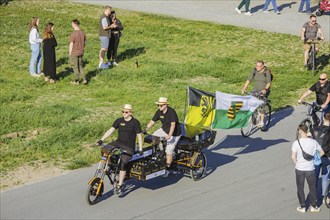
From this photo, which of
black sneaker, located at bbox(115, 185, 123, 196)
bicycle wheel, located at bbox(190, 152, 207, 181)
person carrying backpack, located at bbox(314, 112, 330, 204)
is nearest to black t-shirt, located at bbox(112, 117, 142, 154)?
black sneaker, located at bbox(115, 185, 123, 196)

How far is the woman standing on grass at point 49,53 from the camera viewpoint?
21734 mm

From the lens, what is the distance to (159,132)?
14.3m

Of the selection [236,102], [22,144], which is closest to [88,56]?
[22,144]

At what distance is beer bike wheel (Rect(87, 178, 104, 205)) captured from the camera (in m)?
12.8

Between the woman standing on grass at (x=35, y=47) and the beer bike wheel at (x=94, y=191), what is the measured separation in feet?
33.7

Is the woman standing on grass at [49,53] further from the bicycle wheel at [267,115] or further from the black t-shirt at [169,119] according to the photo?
the black t-shirt at [169,119]

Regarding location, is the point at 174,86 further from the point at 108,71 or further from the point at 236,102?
the point at 236,102

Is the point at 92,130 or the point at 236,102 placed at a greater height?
the point at 236,102

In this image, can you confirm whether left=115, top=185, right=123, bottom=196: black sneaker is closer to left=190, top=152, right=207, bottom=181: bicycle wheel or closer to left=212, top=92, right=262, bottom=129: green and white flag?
left=190, top=152, right=207, bottom=181: bicycle wheel

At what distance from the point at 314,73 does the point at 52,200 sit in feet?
43.4

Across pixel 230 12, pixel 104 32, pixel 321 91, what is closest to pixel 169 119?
pixel 321 91

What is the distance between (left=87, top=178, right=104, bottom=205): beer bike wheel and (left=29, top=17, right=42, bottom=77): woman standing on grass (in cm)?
1026

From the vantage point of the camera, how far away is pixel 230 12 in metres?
33.5

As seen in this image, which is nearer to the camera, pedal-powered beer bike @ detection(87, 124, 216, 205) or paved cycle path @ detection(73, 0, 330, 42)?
pedal-powered beer bike @ detection(87, 124, 216, 205)
